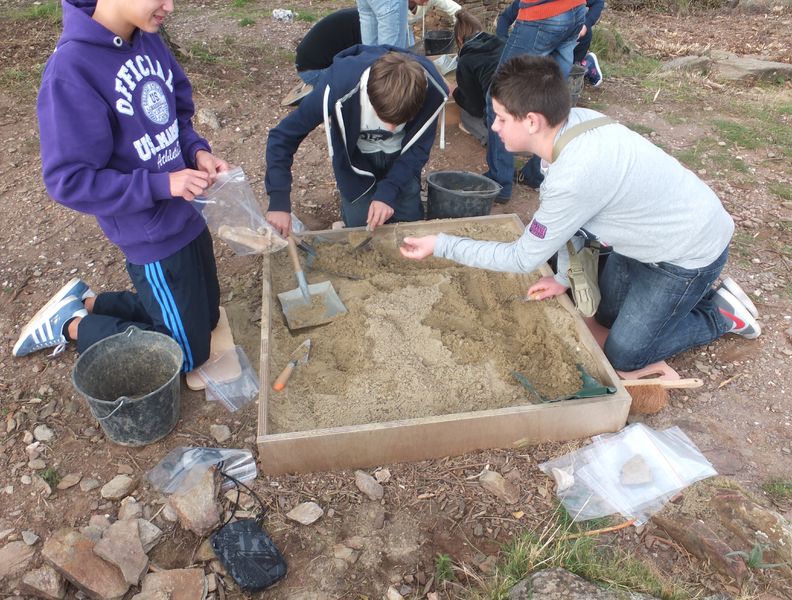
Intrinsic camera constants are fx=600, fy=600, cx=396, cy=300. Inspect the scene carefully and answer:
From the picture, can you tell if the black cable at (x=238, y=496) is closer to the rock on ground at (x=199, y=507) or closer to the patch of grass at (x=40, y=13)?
the rock on ground at (x=199, y=507)

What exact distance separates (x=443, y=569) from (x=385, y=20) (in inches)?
138

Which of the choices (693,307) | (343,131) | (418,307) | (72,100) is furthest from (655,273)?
(72,100)

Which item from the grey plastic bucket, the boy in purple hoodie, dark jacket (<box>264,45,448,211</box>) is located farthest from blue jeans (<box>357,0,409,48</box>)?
the grey plastic bucket

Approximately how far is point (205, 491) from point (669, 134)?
504 cm

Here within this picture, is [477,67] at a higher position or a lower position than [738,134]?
higher

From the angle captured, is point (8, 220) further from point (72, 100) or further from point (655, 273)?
point (655, 273)

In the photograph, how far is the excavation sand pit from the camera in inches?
98.7

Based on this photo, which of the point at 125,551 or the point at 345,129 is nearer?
the point at 125,551

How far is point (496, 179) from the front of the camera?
14.3 feet

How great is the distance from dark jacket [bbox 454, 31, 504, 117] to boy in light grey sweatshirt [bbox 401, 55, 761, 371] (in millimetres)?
2256

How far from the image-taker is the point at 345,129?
317 centimetres

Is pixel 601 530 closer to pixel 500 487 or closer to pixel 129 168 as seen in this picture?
pixel 500 487

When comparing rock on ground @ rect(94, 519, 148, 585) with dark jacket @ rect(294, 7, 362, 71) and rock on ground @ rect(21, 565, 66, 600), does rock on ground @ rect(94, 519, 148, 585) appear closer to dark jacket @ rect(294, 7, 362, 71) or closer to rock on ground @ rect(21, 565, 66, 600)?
rock on ground @ rect(21, 565, 66, 600)

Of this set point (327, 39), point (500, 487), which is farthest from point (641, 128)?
point (500, 487)
